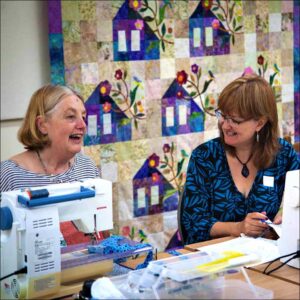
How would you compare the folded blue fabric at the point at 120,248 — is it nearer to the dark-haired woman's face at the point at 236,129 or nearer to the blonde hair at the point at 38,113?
the blonde hair at the point at 38,113

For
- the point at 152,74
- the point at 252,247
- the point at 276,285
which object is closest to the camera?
the point at 276,285

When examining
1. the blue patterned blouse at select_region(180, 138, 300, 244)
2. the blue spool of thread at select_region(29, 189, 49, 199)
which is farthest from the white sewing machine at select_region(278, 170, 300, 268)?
the blue spool of thread at select_region(29, 189, 49, 199)

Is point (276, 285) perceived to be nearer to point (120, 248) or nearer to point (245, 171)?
point (120, 248)

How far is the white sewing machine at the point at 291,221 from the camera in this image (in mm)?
2248

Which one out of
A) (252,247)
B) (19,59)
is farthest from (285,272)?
(19,59)

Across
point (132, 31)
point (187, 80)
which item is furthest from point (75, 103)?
point (187, 80)

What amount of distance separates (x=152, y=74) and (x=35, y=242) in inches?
91.2

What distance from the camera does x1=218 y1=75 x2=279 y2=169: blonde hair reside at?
2.89 meters

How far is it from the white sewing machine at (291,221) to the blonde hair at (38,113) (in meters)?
1.06

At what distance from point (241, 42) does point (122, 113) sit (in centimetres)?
107

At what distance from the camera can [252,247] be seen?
8.02 ft

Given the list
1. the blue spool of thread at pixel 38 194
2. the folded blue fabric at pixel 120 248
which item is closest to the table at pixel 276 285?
the folded blue fabric at pixel 120 248

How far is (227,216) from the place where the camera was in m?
2.89

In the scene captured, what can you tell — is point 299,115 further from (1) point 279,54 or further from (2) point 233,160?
(2) point 233,160
